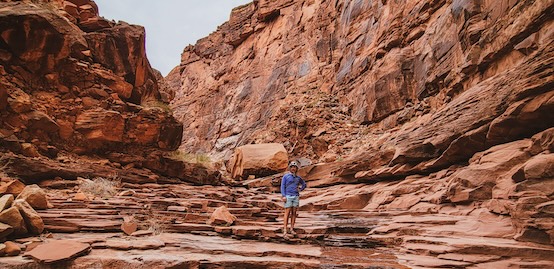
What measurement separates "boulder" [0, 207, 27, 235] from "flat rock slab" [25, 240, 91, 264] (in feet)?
2.59

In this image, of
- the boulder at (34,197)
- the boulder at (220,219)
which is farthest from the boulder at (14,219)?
the boulder at (220,219)

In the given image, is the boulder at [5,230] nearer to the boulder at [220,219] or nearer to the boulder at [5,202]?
the boulder at [5,202]

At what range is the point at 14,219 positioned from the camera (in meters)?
4.78

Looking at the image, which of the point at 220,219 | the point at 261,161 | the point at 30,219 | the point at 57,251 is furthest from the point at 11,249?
the point at 261,161

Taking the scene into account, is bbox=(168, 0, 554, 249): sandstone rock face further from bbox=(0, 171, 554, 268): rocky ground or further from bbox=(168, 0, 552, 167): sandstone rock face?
bbox=(0, 171, 554, 268): rocky ground

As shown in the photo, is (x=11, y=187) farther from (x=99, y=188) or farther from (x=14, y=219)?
(x=99, y=188)

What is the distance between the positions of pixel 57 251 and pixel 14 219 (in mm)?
1108

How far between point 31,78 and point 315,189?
37.3 feet

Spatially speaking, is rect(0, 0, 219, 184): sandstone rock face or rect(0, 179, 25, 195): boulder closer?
rect(0, 179, 25, 195): boulder

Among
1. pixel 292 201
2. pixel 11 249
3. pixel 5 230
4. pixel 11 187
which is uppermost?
pixel 292 201

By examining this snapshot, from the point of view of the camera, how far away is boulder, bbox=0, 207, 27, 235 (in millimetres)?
4722

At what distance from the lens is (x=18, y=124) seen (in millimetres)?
10062

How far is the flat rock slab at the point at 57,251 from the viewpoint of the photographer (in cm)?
409

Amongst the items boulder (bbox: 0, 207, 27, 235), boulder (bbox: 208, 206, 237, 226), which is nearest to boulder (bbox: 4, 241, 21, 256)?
boulder (bbox: 0, 207, 27, 235)
